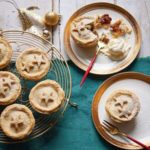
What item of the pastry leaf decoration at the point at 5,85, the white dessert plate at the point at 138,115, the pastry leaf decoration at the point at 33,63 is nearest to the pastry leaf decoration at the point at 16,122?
the pastry leaf decoration at the point at 5,85

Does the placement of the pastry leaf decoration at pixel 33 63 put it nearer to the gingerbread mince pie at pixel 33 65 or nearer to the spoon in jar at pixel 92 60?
the gingerbread mince pie at pixel 33 65

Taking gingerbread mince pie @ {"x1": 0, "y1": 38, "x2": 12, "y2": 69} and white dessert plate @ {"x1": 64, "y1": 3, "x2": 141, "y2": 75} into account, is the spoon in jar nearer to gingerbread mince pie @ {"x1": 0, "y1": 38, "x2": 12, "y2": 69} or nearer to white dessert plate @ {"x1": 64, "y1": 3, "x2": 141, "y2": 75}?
white dessert plate @ {"x1": 64, "y1": 3, "x2": 141, "y2": 75}

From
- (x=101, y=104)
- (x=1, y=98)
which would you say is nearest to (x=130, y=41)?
(x=101, y=104)

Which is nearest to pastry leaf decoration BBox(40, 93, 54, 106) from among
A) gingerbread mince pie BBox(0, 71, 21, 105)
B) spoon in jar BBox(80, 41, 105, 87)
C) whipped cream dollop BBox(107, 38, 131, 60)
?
gingerbread mince pie BBox(0, 71, 21, 105)

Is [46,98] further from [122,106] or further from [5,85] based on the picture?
A: [122,106]

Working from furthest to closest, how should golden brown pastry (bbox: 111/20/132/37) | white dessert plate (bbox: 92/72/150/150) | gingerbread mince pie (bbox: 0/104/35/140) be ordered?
golden brown pastry (bbox: 111/20/132/37) → white dessert plate (bbox: 92/72/150/150) → gingerbread mince pie (bbox: 0/104/35/140)

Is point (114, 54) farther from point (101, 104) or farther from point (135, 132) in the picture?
point (135, 132)
